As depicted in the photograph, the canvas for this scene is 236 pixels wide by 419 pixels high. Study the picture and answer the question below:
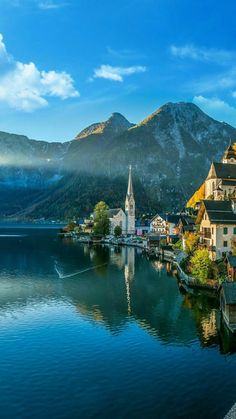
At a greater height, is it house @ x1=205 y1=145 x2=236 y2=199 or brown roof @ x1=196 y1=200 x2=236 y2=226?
house @ x1=205 y1=145 x2=236 y2=199

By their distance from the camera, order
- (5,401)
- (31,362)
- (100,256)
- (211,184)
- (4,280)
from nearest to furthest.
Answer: (5,401) < (31,362) < (4,280) < (211,184) < (100,256)

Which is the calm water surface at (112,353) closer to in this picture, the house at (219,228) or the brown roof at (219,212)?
the house at (219,228)

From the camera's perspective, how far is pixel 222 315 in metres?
49.8

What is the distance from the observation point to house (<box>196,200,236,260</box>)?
72.1m

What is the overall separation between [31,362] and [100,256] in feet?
289

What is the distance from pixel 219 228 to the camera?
72250 millimetres

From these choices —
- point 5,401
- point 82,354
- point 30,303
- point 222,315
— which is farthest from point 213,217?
point 5,401

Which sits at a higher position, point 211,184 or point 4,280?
point 211,184

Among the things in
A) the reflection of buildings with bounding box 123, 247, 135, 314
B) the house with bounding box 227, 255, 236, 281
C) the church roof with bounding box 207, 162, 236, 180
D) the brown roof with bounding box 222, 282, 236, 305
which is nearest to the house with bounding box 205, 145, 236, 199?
the church roof with bounding box 207, 162, 236, 180

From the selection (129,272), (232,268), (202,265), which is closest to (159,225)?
(129,272)

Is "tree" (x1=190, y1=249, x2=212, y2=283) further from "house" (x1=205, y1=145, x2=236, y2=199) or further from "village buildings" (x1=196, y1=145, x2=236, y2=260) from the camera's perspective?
"house" (x1=205, y1=145, x2=236, y2=199)

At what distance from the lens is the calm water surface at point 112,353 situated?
28.2m

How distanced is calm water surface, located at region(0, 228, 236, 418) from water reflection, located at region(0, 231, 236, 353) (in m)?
0.16

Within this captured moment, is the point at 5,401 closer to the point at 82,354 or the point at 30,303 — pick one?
the point at 82,354
